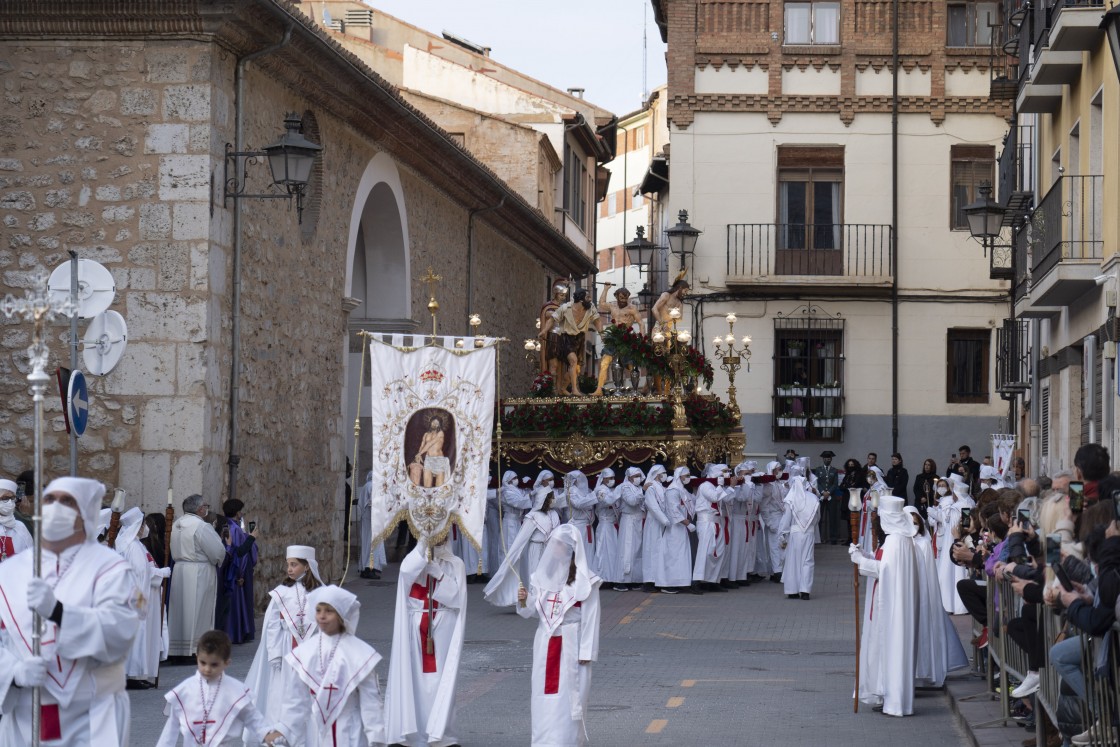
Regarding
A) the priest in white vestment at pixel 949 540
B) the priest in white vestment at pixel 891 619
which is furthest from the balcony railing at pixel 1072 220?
Answer: the priest in white vestment at pixel 891 619

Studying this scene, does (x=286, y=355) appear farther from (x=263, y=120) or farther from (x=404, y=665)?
(x=404, y=665)

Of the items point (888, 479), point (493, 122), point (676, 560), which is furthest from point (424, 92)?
point (676, 560)

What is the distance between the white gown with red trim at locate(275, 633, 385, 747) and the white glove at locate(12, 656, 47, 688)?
2243 millimetres

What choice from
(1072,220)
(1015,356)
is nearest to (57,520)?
(1072,220)

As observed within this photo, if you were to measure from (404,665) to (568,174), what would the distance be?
104ft

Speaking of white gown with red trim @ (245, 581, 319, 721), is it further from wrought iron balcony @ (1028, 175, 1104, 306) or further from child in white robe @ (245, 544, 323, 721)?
wrought iron balcony @ (1028, 175, 1104, 306)

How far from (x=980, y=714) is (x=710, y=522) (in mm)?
11172

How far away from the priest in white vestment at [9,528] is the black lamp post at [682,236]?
18835 millimetres

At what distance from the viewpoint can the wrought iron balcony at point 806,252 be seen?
3173 cm

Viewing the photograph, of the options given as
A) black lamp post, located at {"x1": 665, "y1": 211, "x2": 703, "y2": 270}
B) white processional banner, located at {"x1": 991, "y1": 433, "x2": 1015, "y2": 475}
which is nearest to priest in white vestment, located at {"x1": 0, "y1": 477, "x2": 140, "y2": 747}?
white processional banner, located at {"x1": 991, "y1": 433, "x2": 1015, "y2": 475}

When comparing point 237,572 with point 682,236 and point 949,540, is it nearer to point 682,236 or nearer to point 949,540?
point 949,540

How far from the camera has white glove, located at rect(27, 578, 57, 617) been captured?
21.0 ft

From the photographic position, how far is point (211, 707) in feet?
25.7

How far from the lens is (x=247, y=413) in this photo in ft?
56.5
